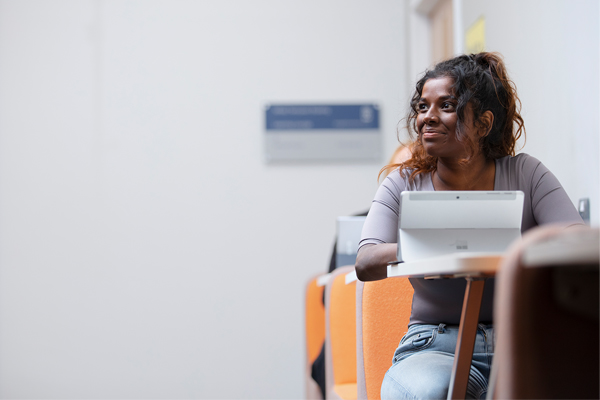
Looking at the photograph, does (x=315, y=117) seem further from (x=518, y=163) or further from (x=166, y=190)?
(x=518, y=163)

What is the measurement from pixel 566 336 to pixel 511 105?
85 centimetres

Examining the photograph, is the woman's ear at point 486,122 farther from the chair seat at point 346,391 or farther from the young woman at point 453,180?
the chair seat at point 346,391

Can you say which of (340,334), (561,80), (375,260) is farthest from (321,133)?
(375,260)

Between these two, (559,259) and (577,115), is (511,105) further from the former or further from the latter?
(559,259)

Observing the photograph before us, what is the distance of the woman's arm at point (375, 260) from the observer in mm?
1246

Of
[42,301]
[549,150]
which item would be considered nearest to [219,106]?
[42,301]

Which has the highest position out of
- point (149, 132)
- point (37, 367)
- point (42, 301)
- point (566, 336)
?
point (149, 132)

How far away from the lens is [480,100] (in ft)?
4.67

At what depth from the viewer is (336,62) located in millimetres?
3807

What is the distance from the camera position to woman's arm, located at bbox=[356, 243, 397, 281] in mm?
1246

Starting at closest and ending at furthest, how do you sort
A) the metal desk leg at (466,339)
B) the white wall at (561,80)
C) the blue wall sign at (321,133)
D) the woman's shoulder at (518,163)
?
the metal desk leg at (466,339) → the woman's shoulder at (518,163) → the white wall at (561,80) → the blue wall sign at (321,133)

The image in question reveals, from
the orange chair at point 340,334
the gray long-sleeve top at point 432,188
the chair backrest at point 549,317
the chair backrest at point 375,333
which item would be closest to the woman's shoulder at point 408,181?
the gray long-sleeve top at point 432,188

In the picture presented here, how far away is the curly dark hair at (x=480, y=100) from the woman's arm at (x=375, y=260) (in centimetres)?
25

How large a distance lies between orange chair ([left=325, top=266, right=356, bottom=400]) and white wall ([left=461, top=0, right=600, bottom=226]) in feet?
2.63
